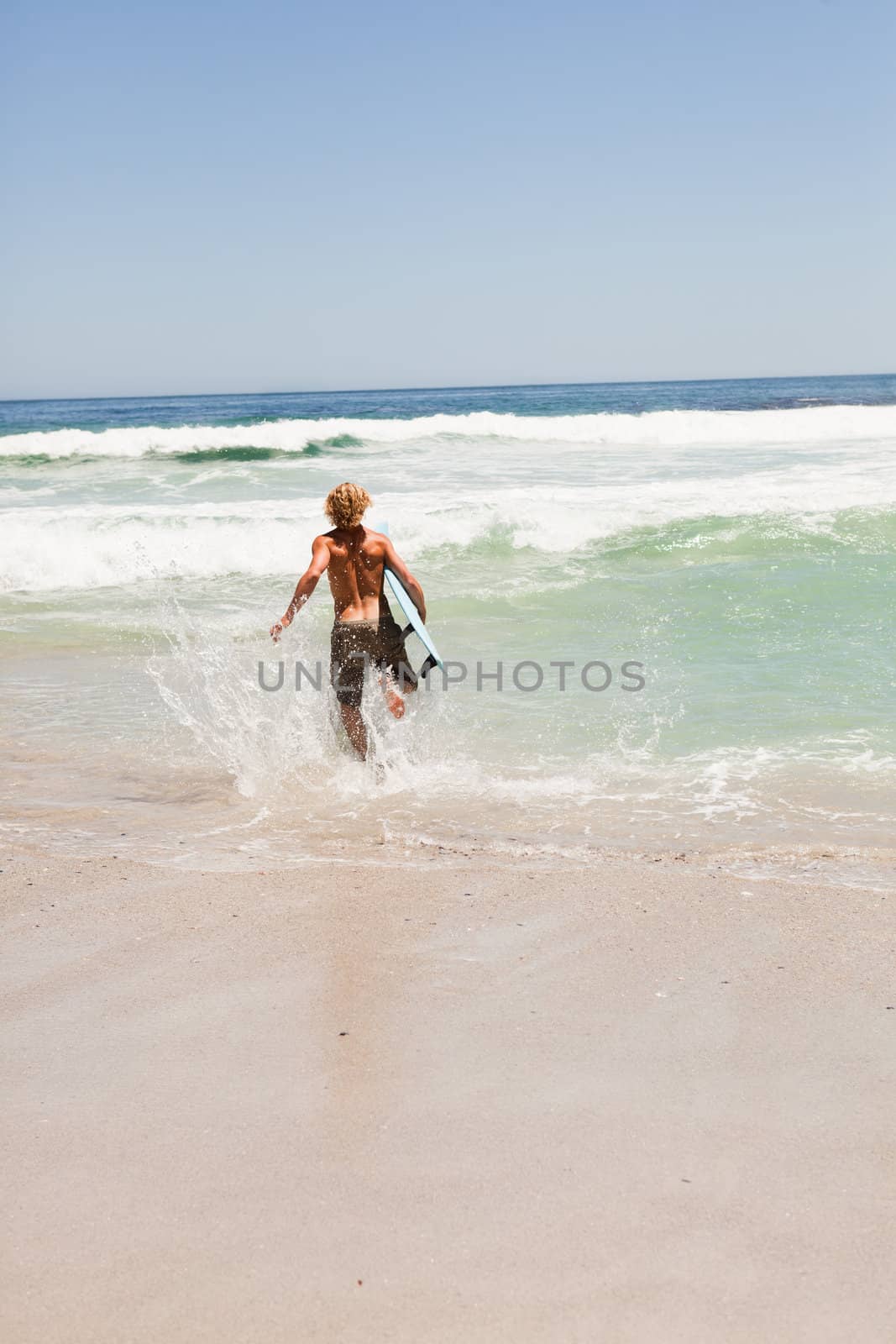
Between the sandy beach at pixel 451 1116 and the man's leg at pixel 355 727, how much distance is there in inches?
69.7

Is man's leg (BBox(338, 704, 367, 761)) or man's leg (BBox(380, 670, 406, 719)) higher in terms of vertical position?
man's leg (BBox(380, 670, 406, 719))

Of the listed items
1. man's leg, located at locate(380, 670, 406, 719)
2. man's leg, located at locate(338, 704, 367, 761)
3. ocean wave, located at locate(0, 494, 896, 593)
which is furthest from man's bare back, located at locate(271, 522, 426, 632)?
ocean wave, located at locate(0, 494, 896, 593)

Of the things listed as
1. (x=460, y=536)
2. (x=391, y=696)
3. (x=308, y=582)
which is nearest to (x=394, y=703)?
(x=391, y=696)

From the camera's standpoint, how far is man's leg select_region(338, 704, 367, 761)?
5.67 meters

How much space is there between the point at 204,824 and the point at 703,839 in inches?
83.7

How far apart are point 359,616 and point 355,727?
1.91 feet

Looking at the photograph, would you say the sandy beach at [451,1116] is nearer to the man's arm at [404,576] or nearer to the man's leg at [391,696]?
the man's leg at [391,696]

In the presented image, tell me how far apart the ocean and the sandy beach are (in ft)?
2.38

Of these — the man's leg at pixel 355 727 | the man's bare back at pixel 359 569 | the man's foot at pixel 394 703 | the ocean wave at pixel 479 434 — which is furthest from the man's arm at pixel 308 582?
the ocean wave at pixel 479 434

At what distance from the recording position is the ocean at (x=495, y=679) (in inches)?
185

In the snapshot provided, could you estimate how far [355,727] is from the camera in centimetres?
571

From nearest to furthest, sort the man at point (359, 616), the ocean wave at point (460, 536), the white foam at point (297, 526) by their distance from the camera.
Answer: the man at point (359, 616) < the ocean wave at point (460, 536) < the white foam at point (297, 526)

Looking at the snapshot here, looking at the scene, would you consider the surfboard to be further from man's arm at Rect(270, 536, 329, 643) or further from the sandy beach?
the sandy beach

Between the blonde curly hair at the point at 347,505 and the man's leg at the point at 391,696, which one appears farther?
the man's leg at the point at 391,696
